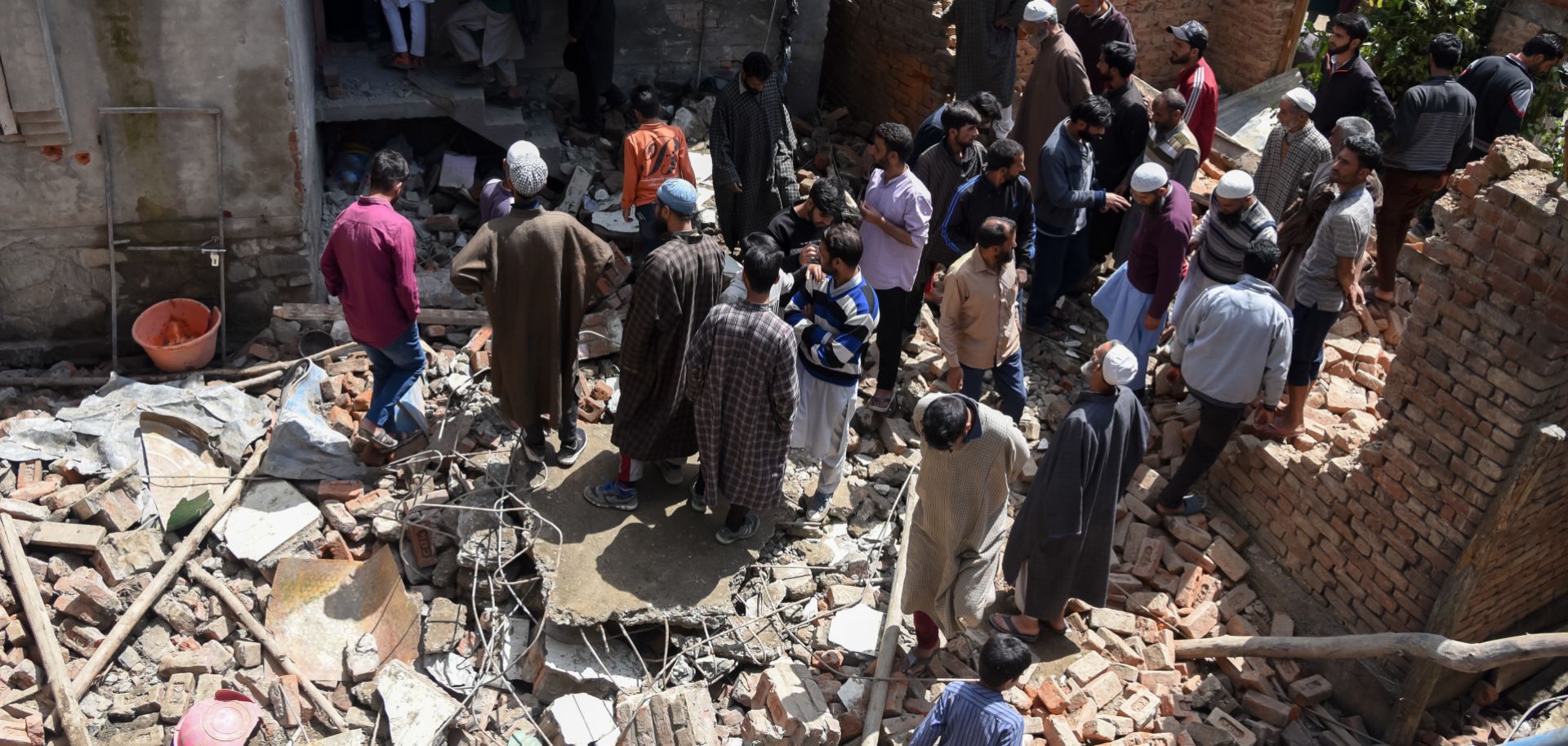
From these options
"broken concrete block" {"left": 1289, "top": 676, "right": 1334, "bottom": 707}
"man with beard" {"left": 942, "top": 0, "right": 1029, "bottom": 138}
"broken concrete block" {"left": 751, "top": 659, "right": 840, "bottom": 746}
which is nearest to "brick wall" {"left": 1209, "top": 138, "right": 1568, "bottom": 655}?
"broken concrete block" {"left": 1289, "top": 676, "right": 1334, "bottom": 707}

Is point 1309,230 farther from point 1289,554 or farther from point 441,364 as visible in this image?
point 441,364

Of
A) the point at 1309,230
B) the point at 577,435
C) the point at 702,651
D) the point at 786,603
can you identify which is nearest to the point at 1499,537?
the point at 1309,230

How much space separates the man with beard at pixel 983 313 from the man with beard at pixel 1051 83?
6.04 feet

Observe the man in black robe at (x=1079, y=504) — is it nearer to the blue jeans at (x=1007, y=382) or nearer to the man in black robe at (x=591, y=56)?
the blue jeans at (x=1007, y=382)

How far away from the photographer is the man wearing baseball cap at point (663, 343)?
5.71 metres

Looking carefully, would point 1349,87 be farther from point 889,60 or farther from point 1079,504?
point 1079,504

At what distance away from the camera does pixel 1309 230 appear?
696cm

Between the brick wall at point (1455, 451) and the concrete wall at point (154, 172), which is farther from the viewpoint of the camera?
the concrete wall at point (154, 172)

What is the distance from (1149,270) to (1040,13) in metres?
2.07

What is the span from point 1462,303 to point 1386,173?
260 centimetres

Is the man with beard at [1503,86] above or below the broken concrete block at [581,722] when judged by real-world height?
above

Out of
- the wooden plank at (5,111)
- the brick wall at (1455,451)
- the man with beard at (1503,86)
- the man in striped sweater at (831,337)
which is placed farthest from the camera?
the man with beard at (1503,86)

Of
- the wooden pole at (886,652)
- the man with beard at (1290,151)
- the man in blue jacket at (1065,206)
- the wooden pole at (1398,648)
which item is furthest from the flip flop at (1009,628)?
the man with beard at (1290,151)

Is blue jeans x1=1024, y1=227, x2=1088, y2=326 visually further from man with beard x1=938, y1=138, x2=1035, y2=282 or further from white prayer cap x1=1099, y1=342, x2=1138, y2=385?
white prayer cap x1=1099, y1=342, x2=1138, y2=385
